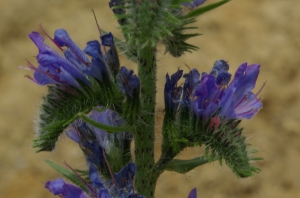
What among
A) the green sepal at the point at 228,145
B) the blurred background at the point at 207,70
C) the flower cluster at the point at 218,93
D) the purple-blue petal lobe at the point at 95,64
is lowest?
the green sepal at the point at 228,145

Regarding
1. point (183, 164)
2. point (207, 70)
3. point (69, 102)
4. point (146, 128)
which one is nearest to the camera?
point (69, 102)

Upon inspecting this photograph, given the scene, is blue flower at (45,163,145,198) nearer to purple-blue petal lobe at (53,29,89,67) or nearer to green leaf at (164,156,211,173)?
green leaf at (164,156,211,173)

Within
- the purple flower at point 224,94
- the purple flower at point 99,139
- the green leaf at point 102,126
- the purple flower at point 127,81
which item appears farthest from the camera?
the purple flower at point 99,139

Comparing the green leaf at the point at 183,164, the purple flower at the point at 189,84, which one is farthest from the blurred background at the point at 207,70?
the purple flower at the point at 189,84

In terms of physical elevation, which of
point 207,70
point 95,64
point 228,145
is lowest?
point 228,145

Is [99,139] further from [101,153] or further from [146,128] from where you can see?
[146,128]

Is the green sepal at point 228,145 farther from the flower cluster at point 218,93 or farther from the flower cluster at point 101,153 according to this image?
the flower cluster at point 101,153

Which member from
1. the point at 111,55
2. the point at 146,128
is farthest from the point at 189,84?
the point at 111,55
